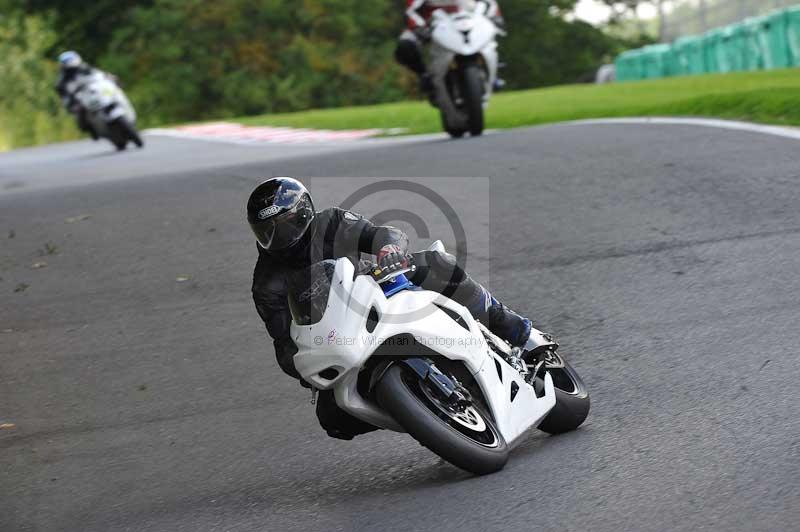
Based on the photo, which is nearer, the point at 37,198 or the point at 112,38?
the point at 37,198

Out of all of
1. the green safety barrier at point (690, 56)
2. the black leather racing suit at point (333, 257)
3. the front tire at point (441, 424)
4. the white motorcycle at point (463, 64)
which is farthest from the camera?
the green safety barrier at point (690, 56)

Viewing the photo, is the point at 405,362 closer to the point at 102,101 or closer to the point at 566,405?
the point at 566,405

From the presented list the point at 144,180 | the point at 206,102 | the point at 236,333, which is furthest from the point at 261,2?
the point at 236,333

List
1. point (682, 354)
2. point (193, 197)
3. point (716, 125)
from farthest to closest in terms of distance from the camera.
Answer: point (716, 125), point (193, 197), point (682, 354)

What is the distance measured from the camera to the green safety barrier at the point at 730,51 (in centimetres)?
2839

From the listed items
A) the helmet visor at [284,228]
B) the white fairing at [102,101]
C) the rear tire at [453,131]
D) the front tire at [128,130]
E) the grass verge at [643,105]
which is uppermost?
the white fairing at [102,101]

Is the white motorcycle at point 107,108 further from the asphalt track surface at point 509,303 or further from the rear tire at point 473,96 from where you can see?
the asphalt track surface at point 509,303

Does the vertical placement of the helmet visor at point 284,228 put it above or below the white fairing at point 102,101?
below

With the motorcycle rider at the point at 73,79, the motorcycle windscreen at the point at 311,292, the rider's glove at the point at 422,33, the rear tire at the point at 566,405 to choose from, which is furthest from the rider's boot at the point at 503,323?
the motorcycle rider at the point at 73,79

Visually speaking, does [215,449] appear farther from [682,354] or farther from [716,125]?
[716,125]

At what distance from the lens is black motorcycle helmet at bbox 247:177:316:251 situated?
5.09 metres

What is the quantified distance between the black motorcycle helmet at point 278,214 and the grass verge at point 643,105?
9.58 m

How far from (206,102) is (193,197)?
38982 millimetres

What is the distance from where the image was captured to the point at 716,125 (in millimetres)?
13977
